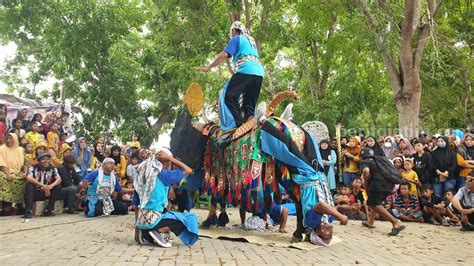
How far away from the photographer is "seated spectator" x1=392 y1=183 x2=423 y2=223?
1020 centimetres

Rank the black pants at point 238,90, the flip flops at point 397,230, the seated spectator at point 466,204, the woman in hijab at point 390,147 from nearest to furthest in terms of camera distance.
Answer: the black pants at point 238,90 → the flip flops at point 397,230 → the seated spectator at point 466,204 → the woman in hijab at point 390,147

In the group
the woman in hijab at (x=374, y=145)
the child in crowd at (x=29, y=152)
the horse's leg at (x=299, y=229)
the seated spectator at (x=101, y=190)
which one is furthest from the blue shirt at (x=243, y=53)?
the child in crowd at (x=29, y=152)

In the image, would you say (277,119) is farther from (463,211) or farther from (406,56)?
(406,56)

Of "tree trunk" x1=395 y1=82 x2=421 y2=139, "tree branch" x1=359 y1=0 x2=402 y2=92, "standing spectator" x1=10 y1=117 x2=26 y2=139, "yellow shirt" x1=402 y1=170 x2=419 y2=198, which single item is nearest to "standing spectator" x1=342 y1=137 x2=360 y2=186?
"yellow shirt" x1=402 y1=170 x2=419 y2=198

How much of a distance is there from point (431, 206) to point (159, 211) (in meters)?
6.70

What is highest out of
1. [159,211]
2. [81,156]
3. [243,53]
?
[243,53]

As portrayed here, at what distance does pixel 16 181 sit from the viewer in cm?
943

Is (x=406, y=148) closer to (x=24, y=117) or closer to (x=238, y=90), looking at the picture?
(x=238, y=90)

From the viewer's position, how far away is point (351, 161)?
11125 millimetres

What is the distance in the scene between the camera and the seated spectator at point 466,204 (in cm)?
855

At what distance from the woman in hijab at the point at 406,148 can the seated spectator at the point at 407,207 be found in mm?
1488

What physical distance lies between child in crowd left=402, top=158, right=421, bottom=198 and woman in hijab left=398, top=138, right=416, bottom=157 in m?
1.05

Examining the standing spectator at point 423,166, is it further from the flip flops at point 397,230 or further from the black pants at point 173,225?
the black pants at point 173,225

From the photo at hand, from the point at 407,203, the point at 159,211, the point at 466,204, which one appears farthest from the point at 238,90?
the point at 407,203
